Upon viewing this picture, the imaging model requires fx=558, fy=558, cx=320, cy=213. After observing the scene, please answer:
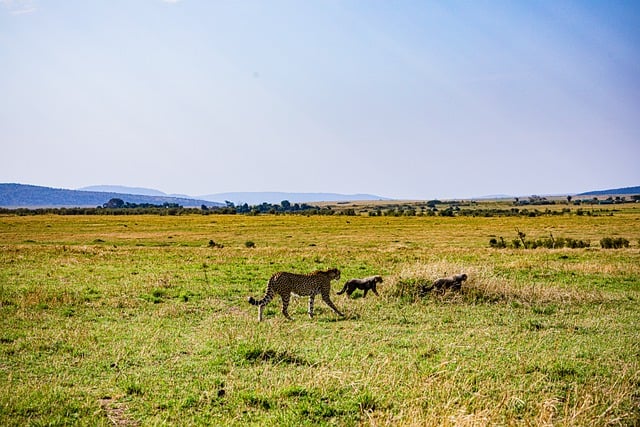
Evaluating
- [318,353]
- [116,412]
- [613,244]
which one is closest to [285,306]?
[318,353]

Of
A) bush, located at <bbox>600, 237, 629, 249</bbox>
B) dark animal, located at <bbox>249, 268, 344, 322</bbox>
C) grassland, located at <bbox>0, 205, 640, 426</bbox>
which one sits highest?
dark animal, located at <bbox>249, 268, 344, 322</bbox>

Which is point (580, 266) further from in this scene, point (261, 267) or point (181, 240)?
point (181, 240)

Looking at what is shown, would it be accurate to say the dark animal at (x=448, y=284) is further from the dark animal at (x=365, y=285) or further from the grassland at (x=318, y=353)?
the dark animal at (x=365, y=285)

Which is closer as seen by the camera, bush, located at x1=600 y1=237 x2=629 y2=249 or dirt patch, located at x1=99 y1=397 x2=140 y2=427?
dirt patch, located at x1=99 y1=397 x2=140 y2=427

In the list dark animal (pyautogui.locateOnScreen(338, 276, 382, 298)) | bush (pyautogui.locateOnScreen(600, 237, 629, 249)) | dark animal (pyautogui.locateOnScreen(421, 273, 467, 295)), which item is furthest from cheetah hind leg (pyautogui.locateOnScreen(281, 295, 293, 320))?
bush (pyautogui.locateOnScreen(600, 237, 629, 249))

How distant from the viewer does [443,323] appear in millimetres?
14516

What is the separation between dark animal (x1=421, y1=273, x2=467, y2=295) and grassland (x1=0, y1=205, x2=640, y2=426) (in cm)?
34

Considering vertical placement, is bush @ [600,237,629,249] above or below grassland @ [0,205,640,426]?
above

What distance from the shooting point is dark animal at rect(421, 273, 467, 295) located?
17891mm

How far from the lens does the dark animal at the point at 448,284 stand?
58.7 ft

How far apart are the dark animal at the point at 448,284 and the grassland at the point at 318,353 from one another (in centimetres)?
34

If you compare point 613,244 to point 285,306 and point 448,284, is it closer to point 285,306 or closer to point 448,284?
point 448,284

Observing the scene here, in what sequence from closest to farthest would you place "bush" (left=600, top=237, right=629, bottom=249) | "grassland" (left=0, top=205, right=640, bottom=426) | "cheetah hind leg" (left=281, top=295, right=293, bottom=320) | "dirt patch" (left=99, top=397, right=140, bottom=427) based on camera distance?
"dirt patch" (left=99, top=397, right=140, bottom=427), "grassland" (left=0, top=205, right=640, bottom=426), "cheetah hind leg" (left=281, top=295, right=293, bottom=320), "bush" (left=600, top=237, right=629, bottom=249)

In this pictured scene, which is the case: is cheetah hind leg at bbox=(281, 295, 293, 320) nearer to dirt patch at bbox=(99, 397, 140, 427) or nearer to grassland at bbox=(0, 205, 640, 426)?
grassland at bbox=(0, 205, 640, 426)
